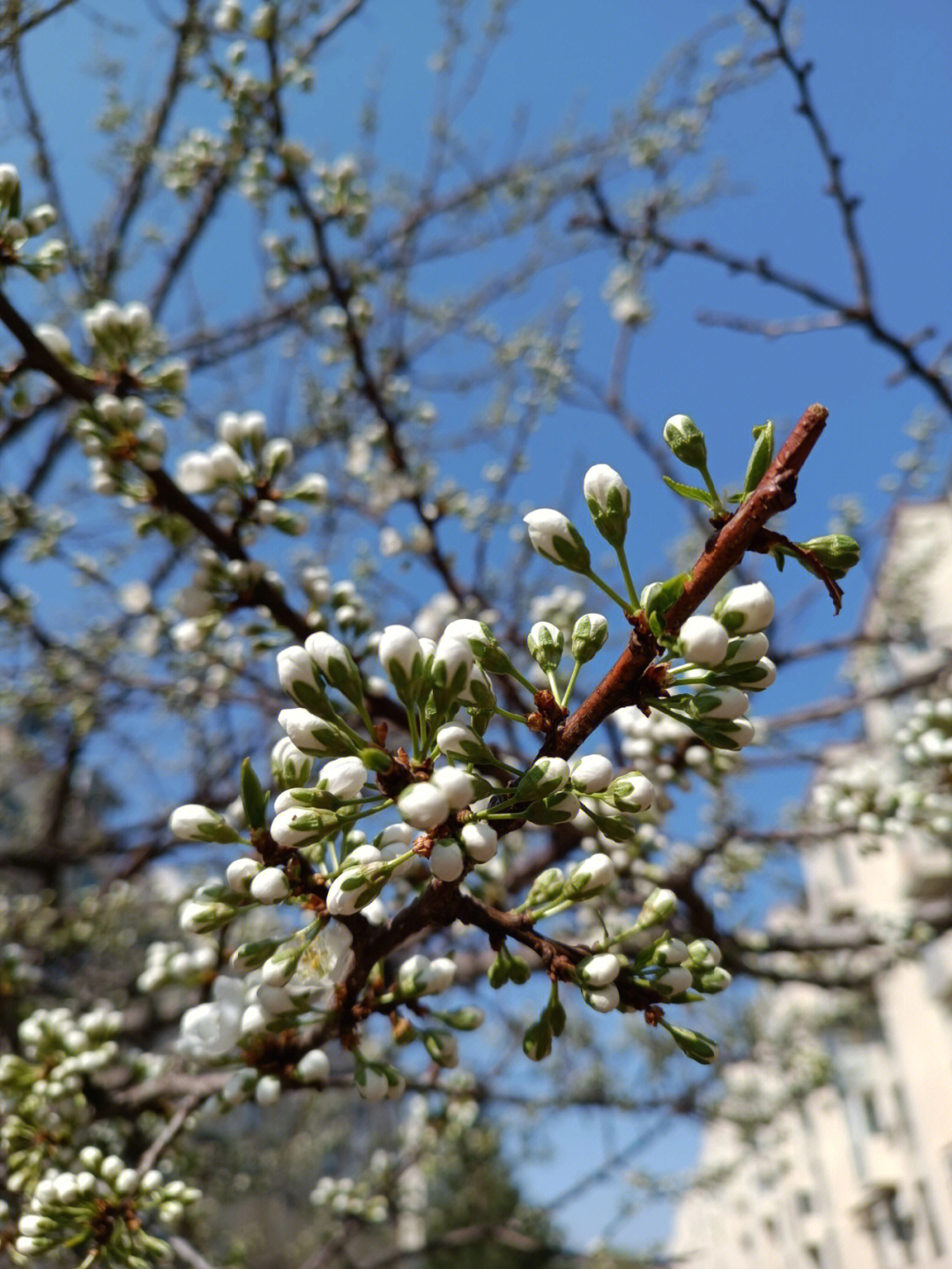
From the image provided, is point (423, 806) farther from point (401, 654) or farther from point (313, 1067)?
point (313, 1067)

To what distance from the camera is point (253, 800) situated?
1271mm

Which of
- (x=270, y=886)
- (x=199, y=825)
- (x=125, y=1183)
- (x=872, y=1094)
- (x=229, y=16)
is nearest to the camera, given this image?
(x=270, y=886)

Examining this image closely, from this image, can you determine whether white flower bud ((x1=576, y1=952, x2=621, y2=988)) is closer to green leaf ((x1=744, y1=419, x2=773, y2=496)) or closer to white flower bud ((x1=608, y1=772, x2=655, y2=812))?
white flower bud ((x1=608, y1=772, x2=655, y2=812))


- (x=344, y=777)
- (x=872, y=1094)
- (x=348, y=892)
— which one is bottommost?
(x=348, y=892)

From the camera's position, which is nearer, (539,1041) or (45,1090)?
(539,1041)

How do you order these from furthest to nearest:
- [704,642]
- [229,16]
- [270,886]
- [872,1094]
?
[872,1094] < [229,16] < [270,886] < [704,642]

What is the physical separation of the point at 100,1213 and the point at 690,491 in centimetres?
167

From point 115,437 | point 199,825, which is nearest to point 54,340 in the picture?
point 115,437

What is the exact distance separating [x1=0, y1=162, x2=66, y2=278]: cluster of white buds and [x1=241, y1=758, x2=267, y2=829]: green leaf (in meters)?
1.50

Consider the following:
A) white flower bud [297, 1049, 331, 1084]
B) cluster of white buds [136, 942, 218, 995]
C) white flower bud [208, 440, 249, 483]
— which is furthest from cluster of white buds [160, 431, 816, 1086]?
white flower bud [208, 440, 249, 483]

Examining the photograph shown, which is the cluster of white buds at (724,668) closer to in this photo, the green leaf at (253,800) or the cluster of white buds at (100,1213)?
the green leaf at (253,800)

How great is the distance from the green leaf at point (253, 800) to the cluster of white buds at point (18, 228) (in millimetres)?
1504

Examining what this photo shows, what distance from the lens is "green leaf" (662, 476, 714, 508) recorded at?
1074 mm

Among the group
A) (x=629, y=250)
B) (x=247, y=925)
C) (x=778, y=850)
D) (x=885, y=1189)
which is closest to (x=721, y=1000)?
(x=778, y=850)
